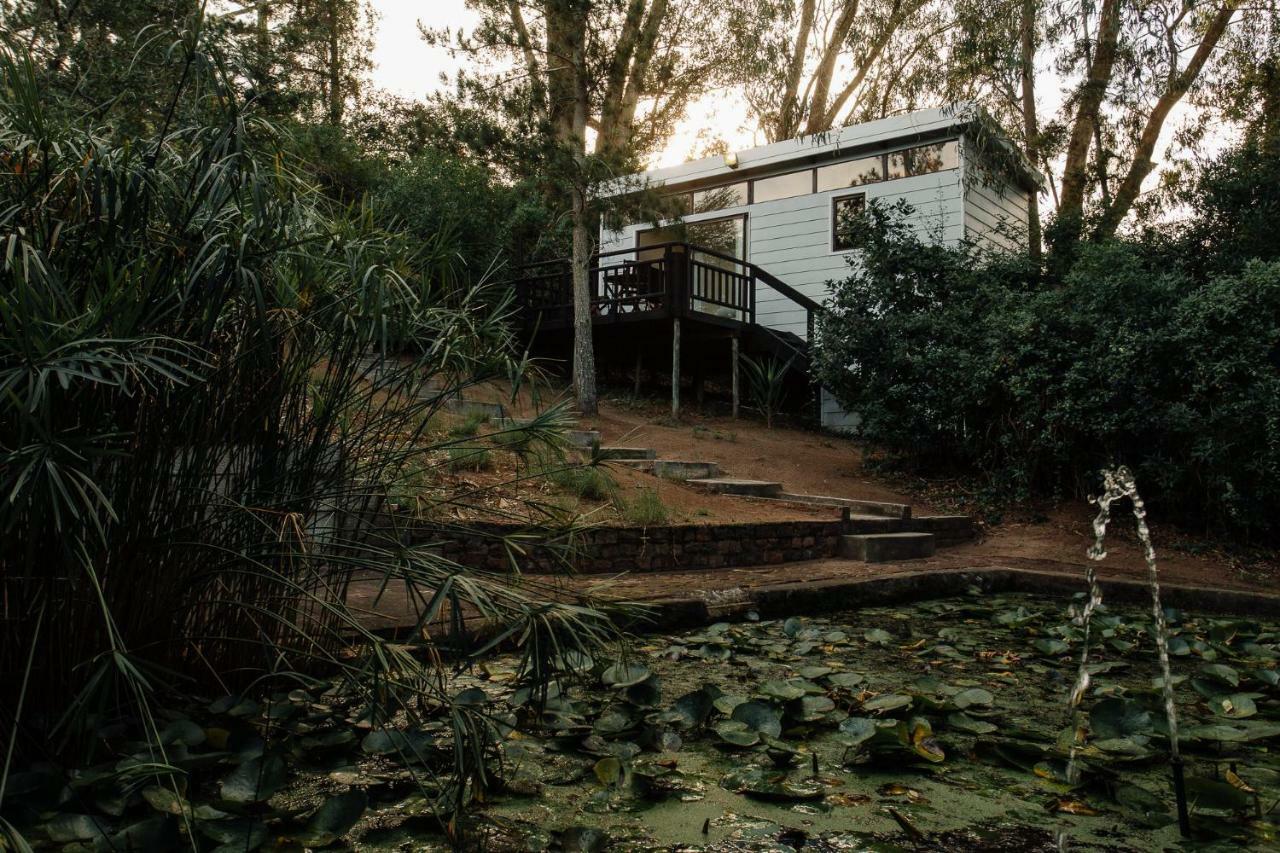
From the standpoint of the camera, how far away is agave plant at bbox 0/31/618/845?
1.72 meters

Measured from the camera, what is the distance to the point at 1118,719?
Result: 241 centimetres

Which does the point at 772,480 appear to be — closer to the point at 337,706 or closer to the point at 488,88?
the point at 488,88

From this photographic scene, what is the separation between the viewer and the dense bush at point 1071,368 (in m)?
6.91

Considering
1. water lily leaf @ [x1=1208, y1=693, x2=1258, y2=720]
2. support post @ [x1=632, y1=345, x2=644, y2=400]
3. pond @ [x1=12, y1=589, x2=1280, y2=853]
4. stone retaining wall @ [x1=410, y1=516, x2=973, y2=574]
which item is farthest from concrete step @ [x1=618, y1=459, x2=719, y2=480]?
water lily leaf @ [x1=1208, y1=693, x2=1258, y2=720]

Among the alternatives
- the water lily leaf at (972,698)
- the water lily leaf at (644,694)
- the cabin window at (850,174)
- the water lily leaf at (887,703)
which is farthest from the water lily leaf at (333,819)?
the cabin window at (850,174)

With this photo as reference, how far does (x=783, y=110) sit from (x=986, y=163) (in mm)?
6091

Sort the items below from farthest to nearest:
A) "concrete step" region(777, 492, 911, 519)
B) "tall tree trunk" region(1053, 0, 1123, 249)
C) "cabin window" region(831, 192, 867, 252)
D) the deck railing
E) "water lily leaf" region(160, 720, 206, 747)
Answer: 1. "cabin window" region(831, 192, 867, 252)
2. the deck railing
3. "tall tree trunk" region(1053, 0, 1123, 249)
4. "concrete step" region(777, 492, 911, 519)
5. "water lily leaf" region(160, 720, 206, 747)

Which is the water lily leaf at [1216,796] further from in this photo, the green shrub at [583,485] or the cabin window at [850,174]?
the cabin window at [850,174]

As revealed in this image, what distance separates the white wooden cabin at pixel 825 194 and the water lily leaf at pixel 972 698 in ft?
30.4

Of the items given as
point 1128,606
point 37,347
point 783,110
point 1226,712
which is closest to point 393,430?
point 37,347

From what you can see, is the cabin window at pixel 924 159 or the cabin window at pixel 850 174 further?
the cabin window at pixel 850 174

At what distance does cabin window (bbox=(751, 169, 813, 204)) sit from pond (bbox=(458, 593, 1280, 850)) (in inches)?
441

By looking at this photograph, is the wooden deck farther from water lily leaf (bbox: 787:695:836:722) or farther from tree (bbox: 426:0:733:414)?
water lily leaf (bbox: 787:695:836:722)

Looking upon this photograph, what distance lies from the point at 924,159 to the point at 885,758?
11862 mm
